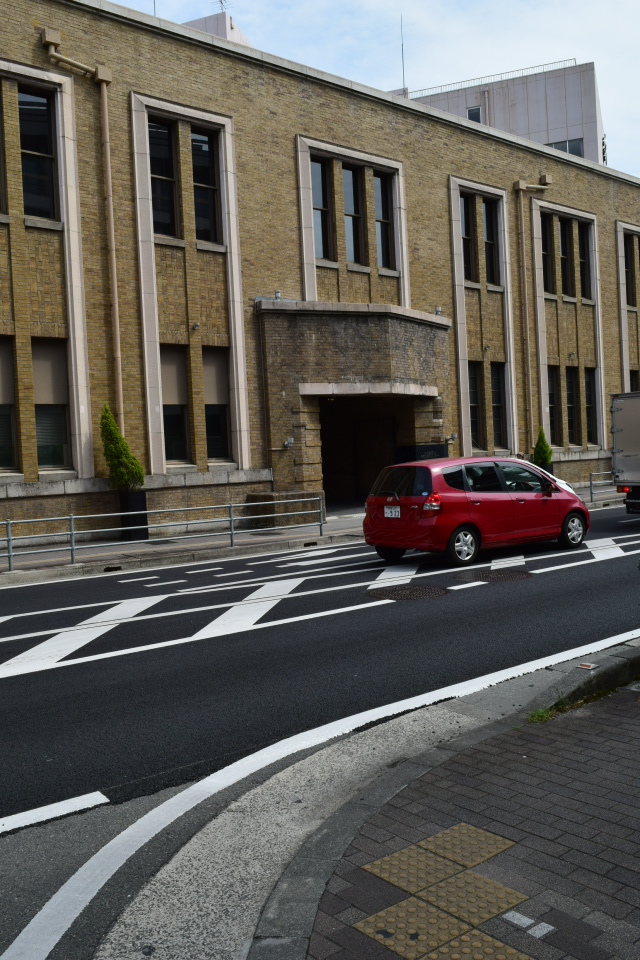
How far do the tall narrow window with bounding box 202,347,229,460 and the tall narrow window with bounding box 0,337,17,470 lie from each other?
15.5ft

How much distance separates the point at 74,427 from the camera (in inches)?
772

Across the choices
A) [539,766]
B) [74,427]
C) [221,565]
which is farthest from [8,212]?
[539,766]

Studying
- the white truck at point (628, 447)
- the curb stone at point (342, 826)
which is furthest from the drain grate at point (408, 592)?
the white truck at point (628, 447)

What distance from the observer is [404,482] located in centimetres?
1397

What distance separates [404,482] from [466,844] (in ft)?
33.5

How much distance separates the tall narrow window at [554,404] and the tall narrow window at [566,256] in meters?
3.04

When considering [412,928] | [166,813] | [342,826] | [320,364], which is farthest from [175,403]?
[412,928]

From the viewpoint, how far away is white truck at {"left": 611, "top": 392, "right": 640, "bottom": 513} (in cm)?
1917

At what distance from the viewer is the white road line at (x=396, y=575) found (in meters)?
12.3

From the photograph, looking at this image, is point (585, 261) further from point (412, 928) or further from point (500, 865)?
point (412, 928)

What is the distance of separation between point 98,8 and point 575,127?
49315mm

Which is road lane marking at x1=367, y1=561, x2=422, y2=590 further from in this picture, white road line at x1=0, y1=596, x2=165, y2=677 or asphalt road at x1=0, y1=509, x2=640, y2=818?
white road line at x1=0, y1=596, x2=165, y2=677

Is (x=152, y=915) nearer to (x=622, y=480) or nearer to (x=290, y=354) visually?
(x=622, y=480)

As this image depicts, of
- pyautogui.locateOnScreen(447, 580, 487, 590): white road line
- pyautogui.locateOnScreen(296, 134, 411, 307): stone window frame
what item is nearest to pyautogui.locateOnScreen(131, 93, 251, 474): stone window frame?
pyautogui.locateOnScreen(296, 134, 411, 307): stone window frame
